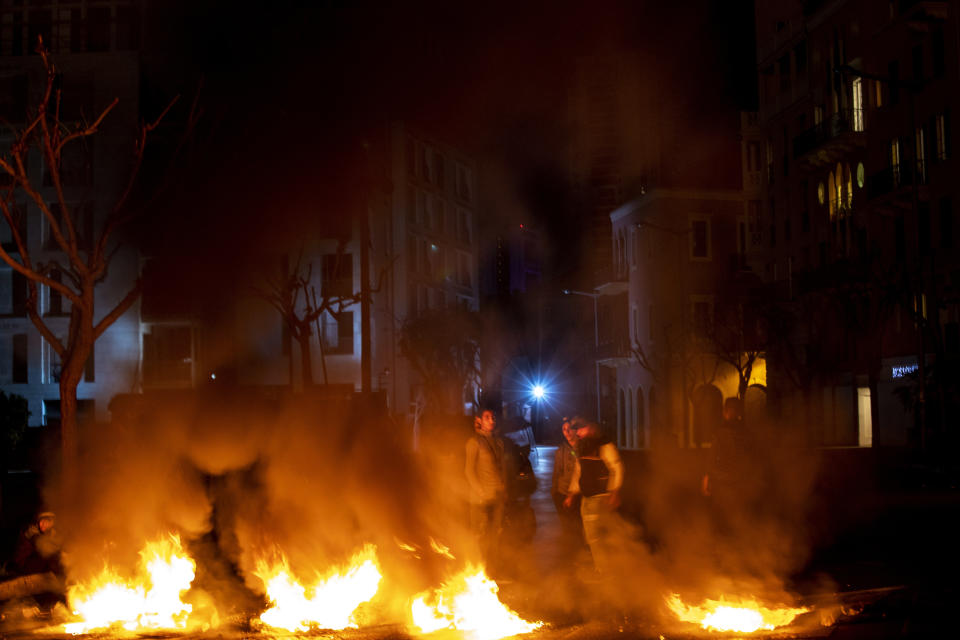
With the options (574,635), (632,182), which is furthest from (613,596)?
(632,182)

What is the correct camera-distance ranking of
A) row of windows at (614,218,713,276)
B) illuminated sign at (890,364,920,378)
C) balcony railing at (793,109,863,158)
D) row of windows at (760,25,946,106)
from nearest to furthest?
1. row of windows at (760,25,946,106)
2. illuminated sign at (890,364,920,378)
3. balcony railing at (793,109,863,158)
4. row of windows at (614,218,713,276)

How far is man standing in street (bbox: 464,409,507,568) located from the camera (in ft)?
37.8

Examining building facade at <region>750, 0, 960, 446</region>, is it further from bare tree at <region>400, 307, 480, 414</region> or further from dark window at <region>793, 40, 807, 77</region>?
bare tree at <region>400, 307, 480, 414</region>

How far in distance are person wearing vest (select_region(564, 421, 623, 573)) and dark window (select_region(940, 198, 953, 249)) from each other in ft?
107

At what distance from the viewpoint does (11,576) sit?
11.4 m

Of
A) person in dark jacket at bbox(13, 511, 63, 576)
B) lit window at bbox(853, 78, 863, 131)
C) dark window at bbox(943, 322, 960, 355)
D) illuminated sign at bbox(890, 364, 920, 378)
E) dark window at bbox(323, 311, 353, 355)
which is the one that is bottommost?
person in dark jacket at bbox(13, 511, 63, 576)

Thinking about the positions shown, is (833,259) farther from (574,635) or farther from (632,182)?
(574,635)

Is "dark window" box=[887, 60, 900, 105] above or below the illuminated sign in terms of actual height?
above

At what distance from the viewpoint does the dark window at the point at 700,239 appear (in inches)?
2293

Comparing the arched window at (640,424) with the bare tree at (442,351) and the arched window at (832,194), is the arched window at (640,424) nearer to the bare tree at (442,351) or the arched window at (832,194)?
the bare tree at (442,351)

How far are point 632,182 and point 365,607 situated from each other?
63625mm

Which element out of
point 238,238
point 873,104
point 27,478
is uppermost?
point 873,104

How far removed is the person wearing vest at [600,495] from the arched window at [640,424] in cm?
4931

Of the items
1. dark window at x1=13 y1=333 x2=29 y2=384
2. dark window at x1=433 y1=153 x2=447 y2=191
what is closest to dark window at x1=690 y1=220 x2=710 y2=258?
dark window at x1=433 y1=153 x2=447 y2=191
